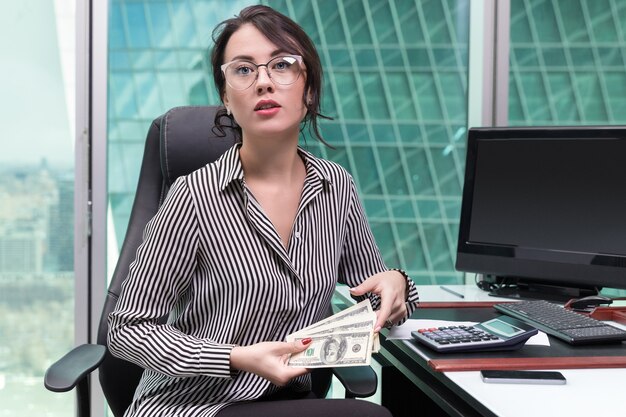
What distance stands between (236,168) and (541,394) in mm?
710

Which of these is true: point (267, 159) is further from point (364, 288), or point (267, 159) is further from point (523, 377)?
point (523, 377)

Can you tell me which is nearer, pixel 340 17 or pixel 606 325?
pixel 606 325

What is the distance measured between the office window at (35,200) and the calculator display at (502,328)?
188 cm

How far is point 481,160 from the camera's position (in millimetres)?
2104

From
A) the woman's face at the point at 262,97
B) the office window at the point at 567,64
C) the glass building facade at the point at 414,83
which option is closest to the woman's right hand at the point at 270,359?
the woman's face at the point at 262,97

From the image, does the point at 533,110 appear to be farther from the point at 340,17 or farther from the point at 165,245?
the point at 165,245

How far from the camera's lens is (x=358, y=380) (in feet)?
4.57

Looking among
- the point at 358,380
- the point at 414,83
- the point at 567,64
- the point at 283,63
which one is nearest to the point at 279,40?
the point at 283,63

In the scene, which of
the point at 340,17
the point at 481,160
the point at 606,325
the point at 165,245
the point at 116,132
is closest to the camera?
the point at 165,245

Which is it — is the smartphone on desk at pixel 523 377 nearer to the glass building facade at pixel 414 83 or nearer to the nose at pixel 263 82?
the nose at pixel 263 82

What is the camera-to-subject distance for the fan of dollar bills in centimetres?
118

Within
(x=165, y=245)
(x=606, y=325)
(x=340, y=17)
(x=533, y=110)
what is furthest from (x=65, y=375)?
(x=533, y=110)

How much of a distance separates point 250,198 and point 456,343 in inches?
19.7

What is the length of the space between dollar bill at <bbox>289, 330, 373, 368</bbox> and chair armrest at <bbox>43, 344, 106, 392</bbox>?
44 cm
